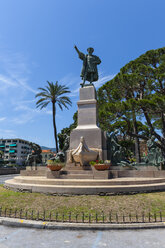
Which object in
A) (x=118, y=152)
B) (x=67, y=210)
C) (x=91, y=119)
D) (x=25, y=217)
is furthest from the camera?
(x=91, y=119)

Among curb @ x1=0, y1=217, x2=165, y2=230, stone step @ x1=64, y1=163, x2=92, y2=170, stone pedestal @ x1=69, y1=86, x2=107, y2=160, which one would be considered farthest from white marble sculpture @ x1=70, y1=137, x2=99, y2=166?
curb @ x1=0, y1=217, x2=165, y2=230

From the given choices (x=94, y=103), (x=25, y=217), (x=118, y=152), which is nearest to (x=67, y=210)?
(x=25, y=217)

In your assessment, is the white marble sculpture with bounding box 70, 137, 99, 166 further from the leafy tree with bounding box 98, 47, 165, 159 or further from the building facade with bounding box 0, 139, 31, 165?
the building facade with bounding box 0, 139, 31, 165

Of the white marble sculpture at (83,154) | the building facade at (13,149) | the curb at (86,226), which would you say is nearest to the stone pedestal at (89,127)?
the white marble sculpture at (83,154)

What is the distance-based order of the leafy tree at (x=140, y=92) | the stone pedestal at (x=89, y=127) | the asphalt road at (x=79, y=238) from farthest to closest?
1. the leafy tree at (x=140, y=92)
2. the stone pedestal at (x=89, y=127)
3. the asphalt road at (x=79, y=238)

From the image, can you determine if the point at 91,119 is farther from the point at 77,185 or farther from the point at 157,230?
the point at 157,230

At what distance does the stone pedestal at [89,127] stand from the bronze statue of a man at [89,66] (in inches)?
57.6

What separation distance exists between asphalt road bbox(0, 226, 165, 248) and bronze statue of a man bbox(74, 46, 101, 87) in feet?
45.4

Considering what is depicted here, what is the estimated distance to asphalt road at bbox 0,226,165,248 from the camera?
4.16 meters

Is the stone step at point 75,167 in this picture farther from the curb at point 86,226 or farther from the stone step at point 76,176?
the curb at point 86,226

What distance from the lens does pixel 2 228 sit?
517cm

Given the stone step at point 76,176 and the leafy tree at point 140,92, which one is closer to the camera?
the stone step at point 76,176

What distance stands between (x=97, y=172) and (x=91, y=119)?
5.92m

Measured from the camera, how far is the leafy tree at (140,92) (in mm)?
25413
